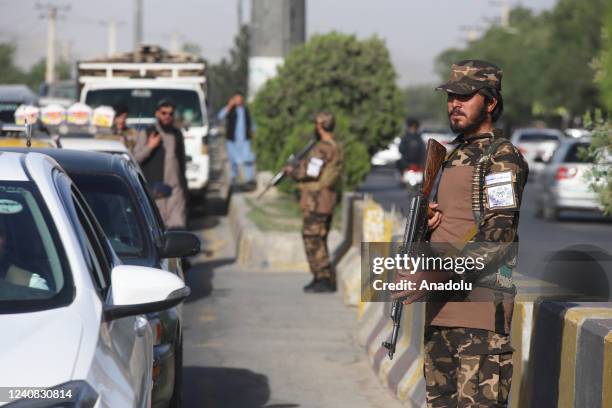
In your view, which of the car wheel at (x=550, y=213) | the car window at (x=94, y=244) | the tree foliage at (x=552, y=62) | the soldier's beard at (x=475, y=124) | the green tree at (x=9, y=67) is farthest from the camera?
the green tree at (x=9, y=67)

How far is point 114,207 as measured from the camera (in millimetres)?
8227

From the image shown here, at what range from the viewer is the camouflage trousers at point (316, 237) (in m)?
14.2

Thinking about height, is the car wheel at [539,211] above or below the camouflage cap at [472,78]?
below

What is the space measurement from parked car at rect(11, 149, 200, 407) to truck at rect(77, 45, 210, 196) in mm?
12667

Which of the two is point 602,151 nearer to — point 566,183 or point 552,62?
point 566,183

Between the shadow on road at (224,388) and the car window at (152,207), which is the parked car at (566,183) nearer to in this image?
the shadow on road at (224,388)

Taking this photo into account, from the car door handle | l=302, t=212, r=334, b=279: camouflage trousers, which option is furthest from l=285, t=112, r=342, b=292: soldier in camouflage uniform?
the car door handle

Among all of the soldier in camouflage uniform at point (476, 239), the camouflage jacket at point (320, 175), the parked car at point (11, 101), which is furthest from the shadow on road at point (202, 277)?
the soldier in camouflage uniform at point (476, 239)

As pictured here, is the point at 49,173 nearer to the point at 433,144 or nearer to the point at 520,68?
the point at 433,144

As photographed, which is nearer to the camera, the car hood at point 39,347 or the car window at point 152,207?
the car hood at point 39,347

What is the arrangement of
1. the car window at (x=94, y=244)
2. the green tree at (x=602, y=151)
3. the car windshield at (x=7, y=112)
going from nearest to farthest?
the car window at (x=94, y=244) → the green tree at (x=602, y=151) → the car windshield at (x=7, y=112)

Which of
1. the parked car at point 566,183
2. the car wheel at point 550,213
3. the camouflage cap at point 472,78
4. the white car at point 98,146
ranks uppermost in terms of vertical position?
the camouflage cap at point 472,78

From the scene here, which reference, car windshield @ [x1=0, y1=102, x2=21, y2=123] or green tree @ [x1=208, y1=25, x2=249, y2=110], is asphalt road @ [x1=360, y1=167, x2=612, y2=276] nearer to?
car windshield @ [x1=0, y1=102, x2=21, y2=123]

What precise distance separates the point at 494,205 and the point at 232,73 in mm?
44657
